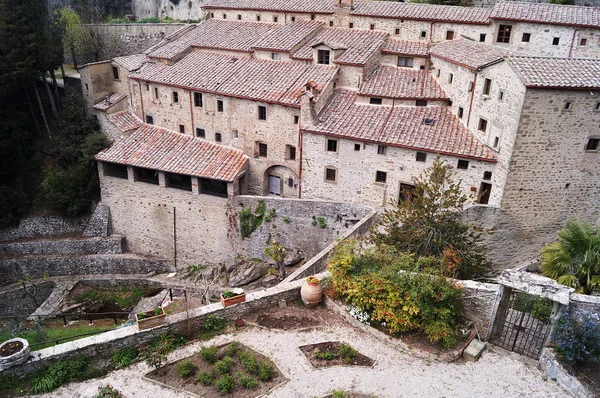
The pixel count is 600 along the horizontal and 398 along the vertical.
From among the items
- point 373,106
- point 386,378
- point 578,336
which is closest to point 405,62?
point 373,106

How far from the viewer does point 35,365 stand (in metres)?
12.1

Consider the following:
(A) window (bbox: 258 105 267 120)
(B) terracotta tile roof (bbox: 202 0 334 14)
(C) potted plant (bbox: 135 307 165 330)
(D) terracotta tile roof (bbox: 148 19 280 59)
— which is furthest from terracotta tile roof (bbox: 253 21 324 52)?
(C) potted plant (bbox: 135 307 165 330)

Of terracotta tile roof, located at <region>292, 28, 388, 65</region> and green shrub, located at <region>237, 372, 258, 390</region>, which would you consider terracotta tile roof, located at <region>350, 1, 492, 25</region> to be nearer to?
terracotta tile roof, located at <region>292, 28, 388, 65</region>

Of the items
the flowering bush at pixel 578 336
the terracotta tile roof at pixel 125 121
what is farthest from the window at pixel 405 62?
the flowering bush at pixel 578 336

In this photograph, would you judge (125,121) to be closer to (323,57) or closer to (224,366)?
(323,57)

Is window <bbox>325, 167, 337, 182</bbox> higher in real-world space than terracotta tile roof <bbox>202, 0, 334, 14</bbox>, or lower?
lower

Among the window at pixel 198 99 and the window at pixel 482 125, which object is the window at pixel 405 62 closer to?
the window at pixel 482 125

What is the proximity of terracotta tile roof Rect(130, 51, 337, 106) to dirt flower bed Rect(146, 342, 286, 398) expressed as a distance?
1488 centimetres

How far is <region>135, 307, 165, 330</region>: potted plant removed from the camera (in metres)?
13.0

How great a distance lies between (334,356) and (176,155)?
686 inches

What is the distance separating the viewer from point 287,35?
94.2 feet

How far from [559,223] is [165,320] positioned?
17.3 metres

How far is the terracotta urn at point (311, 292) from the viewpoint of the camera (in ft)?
47.5

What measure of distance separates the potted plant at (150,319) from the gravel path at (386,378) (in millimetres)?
984
